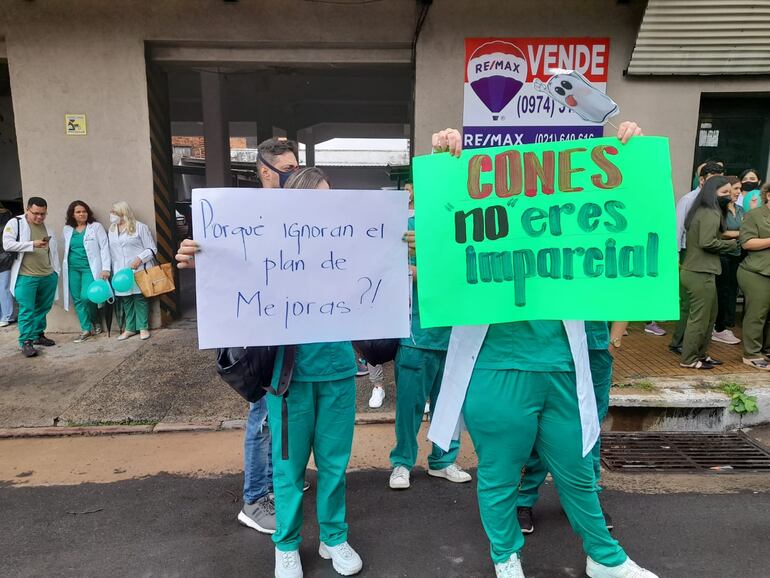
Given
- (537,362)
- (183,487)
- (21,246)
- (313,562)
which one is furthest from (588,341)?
(21,246)

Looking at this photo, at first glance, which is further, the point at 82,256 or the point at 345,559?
the point at 82,256

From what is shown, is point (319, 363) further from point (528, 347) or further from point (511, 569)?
point (511, 569)

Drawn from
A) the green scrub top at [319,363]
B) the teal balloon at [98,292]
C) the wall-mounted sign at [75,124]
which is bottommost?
the teal balloon at [98,292]

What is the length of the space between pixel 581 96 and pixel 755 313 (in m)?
4.17

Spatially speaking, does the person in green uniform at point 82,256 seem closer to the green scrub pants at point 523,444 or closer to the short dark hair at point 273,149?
the short dark hair at point 273,149

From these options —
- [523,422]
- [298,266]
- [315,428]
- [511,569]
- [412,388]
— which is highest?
[298,266]

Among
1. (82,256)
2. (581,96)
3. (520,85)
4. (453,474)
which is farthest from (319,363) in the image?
(82,256)

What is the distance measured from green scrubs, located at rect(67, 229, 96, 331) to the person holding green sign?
231 inches

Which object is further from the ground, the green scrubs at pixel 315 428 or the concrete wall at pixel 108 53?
the concrete wall at pixel 108 53

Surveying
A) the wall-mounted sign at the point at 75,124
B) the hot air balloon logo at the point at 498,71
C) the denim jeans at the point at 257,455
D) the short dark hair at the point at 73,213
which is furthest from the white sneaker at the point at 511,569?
the wall-mounted sign at the point at 75,124

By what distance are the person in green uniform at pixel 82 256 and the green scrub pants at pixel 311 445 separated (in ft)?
16.7

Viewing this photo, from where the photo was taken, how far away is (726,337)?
6.29m

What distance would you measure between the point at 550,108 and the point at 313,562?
19.1ft

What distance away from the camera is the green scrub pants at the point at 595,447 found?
8.40 ft
